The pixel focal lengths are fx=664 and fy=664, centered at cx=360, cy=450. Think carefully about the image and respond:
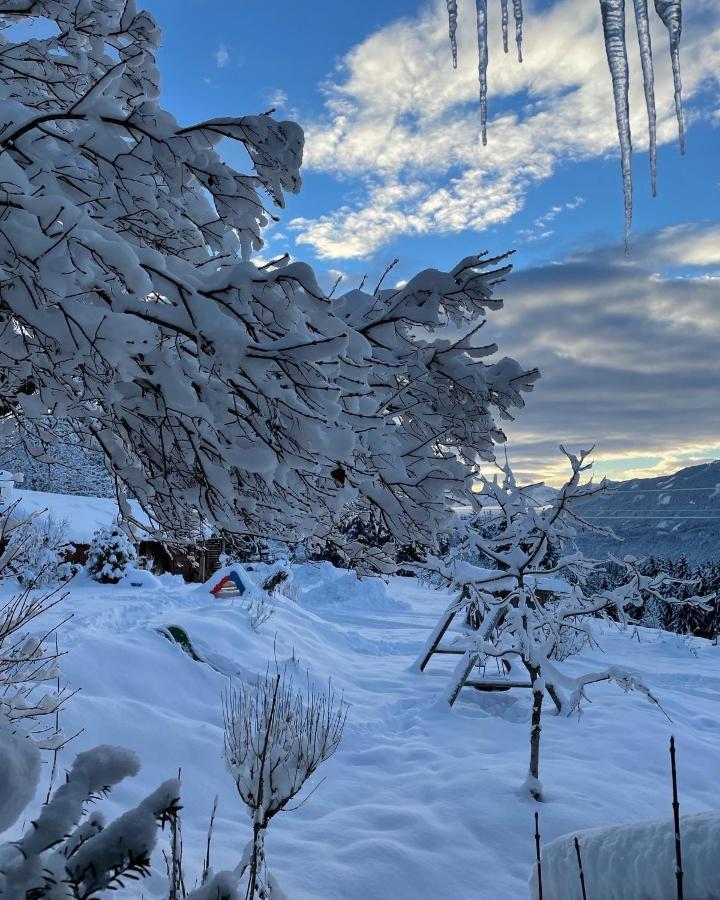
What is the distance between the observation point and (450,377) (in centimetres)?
415

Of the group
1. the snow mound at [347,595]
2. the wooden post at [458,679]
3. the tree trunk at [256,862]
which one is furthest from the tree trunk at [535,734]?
the snow mound at [347,595]

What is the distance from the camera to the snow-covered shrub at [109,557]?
2158 cm

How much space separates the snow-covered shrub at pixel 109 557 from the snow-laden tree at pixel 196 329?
1889cm

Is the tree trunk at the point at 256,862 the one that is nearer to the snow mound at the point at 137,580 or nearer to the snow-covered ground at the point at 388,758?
the snow-covered ground at the point at 388,758

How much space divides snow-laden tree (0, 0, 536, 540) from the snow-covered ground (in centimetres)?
232

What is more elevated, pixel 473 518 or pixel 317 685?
pixel 473 518

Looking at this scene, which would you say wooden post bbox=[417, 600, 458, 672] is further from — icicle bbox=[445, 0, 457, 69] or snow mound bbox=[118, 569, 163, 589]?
snow mound bbox=[118, 569, 163, 589]

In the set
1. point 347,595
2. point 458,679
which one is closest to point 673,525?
point 347,595

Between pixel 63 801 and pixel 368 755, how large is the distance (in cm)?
680

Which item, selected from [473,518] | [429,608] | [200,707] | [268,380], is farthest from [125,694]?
[429,608]

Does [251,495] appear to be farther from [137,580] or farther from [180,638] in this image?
[137,580]

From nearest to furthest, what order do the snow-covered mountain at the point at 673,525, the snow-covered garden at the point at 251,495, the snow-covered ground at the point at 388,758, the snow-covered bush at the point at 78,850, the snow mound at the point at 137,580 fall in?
the snow-covered bush at the point at 78,850
the snow-covered garden at the point at 251,495
the snow-covered ground at the point at 388,758
the snow mound at the point at 137,580
the snow-covered mountain at the point at 673,525

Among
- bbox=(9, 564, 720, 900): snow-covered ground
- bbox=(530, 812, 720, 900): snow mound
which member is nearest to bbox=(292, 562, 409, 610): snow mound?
bbox=(9, 564, 720, 900): snow-covered ground

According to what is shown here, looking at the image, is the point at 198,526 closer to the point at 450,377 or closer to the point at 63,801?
the point at 450,377
